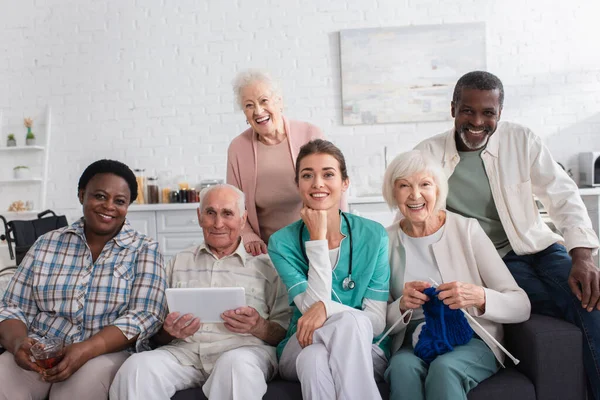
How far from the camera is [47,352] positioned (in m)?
1.69

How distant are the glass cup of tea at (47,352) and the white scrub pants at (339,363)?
77 cm

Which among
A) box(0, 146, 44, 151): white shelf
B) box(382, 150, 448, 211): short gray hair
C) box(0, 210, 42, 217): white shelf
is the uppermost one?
box(0, 146, 44, 151): white shelf

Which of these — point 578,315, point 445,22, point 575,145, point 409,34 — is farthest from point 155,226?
point 575,145

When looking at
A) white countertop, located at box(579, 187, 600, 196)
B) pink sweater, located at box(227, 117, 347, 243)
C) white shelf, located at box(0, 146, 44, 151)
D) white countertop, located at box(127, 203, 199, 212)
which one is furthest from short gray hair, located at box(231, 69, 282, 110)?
white shelf, located at box(0, 146, 44, 151)

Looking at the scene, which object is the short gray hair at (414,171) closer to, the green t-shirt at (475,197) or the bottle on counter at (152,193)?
the green t-shirt at (475,197)

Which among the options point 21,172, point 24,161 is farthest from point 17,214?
point 24,161

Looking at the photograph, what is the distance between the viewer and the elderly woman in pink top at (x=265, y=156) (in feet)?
8.24

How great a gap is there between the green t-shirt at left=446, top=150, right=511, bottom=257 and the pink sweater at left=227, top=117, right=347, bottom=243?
683mm

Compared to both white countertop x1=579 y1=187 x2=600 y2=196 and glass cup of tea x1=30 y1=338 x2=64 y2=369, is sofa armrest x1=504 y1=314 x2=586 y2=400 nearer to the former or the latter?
glass cup of tea x1=30 y1=338 x2=64 y2=369

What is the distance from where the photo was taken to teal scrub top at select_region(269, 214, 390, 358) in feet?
6.25

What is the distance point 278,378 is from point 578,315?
107cm

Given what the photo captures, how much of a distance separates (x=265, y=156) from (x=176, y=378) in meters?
1.17

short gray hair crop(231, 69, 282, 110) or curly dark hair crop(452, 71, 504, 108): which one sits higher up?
short gray hair crop(231, 69, 282, 110)

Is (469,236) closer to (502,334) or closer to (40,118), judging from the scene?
(502,334)
